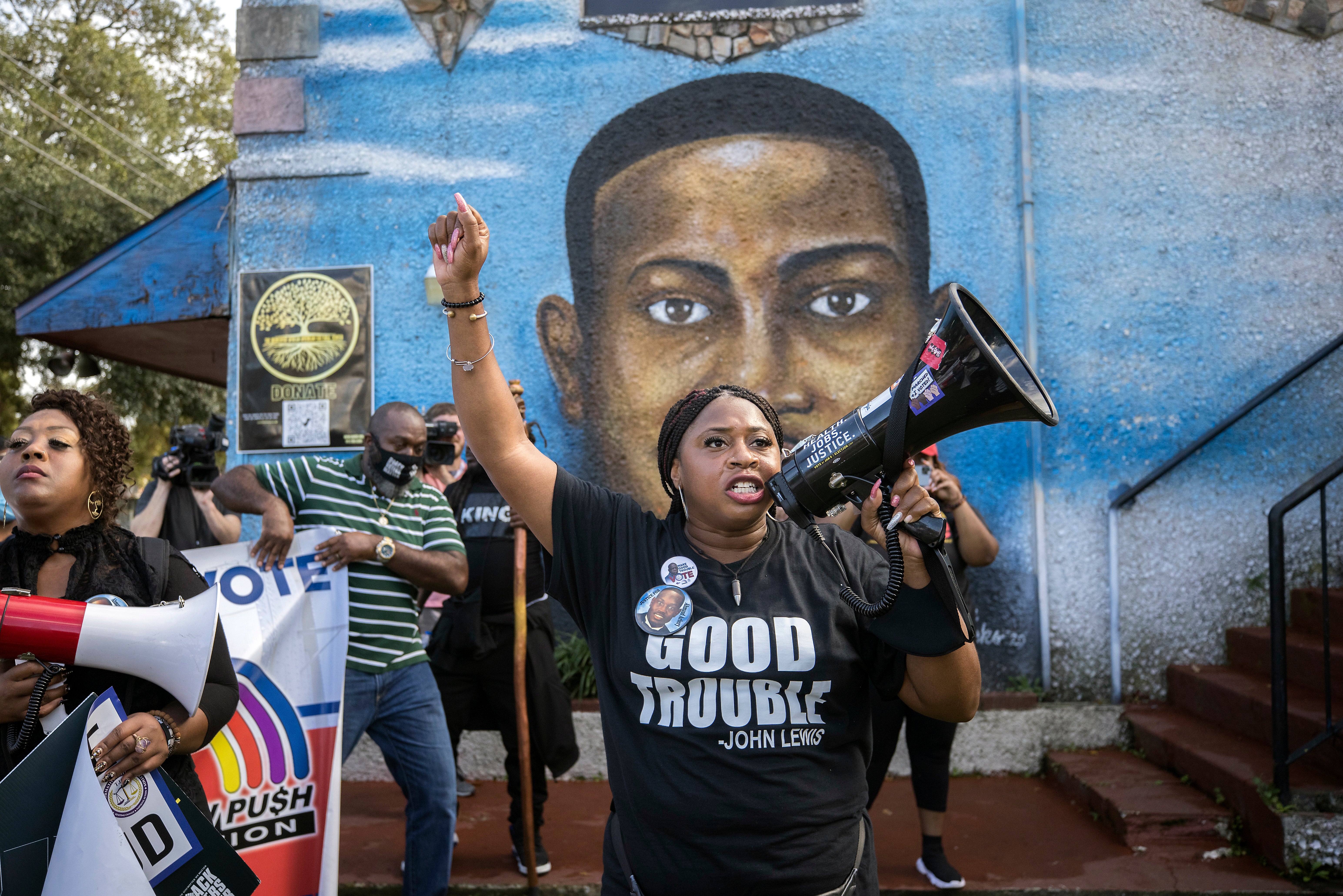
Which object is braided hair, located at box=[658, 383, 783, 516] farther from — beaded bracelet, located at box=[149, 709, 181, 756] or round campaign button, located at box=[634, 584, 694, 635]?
beaded bracelet, located at box=[149, 709, 181, 756]

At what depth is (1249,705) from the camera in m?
4.88

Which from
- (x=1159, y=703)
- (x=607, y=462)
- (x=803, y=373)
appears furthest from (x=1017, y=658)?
(x=607, y=462)

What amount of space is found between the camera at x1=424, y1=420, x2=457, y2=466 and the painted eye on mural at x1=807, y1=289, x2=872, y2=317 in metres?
2.68

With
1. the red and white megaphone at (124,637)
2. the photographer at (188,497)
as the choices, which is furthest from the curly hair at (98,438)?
the photographer at (188,497)

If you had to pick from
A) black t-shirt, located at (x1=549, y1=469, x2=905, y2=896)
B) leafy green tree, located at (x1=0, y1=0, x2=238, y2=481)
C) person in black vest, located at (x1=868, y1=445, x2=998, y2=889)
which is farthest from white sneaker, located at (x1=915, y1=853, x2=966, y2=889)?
leafy green tree, located at (x1=0, y1=0, x2=238, y2=481)

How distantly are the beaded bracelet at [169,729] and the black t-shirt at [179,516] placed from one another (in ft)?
8.84

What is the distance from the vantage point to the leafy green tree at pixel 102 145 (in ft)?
43.7

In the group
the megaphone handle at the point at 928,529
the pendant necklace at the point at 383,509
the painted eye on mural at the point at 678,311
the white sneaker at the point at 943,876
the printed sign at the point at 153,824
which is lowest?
the white sneaker at the point at 943,876

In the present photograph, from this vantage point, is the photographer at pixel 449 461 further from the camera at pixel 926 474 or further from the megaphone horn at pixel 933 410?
the megaphone horn at pixel 933 410

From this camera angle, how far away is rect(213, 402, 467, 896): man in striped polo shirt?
3553mm

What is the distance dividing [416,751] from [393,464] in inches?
42.5

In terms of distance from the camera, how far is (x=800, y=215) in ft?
20.3

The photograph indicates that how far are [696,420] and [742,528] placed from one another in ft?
0.90

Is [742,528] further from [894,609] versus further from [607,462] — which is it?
[607,462]
